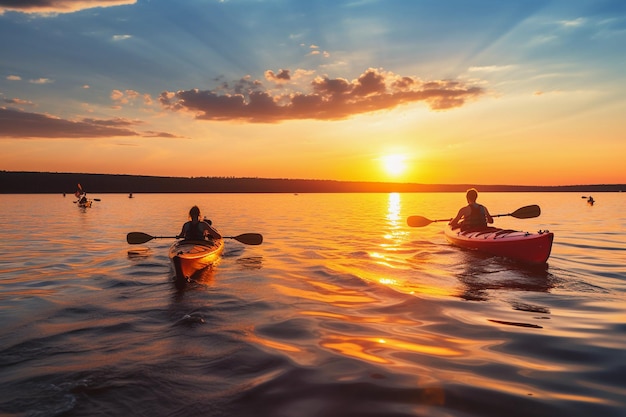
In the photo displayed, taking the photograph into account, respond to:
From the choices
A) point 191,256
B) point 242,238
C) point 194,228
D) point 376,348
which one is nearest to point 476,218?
point 242,238

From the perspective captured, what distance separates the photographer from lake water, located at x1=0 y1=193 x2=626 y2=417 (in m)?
4.26

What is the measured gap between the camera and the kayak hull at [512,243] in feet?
39.5

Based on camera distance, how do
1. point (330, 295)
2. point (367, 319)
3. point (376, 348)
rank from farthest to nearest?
point (330, 295), point (367, 319), point (376, 348)

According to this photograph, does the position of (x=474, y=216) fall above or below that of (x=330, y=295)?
above

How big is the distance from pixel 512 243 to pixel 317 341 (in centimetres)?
921

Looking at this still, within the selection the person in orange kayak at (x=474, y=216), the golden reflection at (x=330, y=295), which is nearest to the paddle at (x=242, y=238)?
the golden reflection at (x=330, y=295)

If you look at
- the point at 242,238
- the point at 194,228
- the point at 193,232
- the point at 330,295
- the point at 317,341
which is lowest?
the point at 330,295

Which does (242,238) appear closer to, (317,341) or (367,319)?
(367,319)

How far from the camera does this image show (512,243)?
41.9 ft

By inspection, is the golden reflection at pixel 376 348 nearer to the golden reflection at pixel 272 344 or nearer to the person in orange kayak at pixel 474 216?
the golden reflection at pixel 272 344

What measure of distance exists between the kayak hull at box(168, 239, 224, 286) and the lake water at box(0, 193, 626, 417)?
41 centimetres

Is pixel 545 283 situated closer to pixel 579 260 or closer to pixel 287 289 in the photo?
pixel 579 260

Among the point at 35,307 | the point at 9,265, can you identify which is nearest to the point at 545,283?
the point at 35,307

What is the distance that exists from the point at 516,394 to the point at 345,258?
33.7 ft
